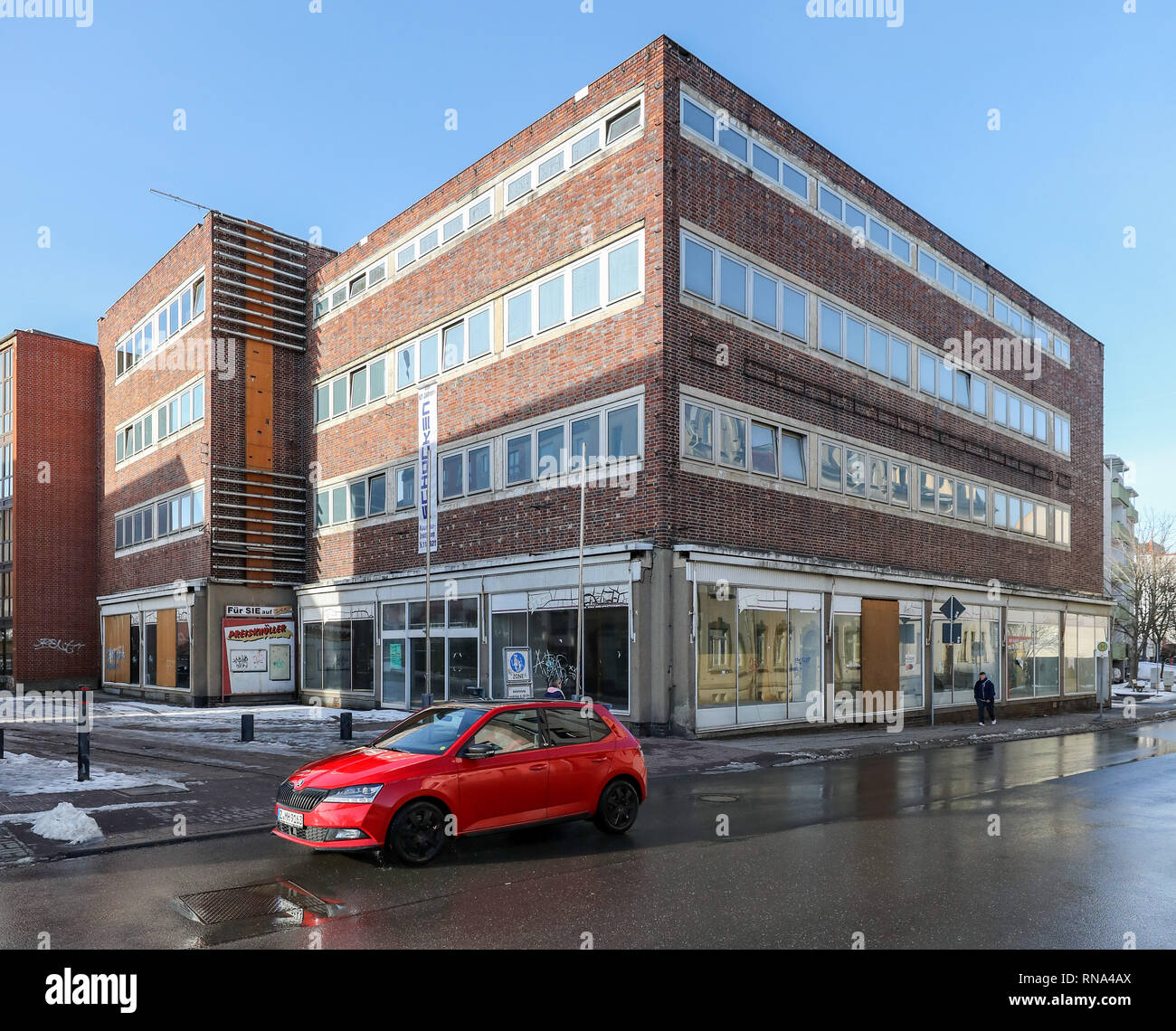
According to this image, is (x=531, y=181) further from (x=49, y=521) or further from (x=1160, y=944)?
(x=49, y=521)

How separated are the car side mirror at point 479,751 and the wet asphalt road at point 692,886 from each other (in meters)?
0.90

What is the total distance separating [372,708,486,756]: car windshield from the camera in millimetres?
9086

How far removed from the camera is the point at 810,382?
23844mm

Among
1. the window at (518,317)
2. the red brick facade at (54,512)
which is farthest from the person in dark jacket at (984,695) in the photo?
the red brick facade at (54,512)

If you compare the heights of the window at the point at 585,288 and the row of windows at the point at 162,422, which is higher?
the window at the point at 585,288

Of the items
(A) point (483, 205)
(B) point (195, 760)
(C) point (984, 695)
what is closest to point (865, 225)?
(A) point (483, 205)

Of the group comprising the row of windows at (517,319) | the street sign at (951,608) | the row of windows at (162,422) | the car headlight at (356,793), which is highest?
the row of windows at (517,319)

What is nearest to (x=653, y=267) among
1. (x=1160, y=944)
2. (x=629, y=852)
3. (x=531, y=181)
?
(x=531, y=181)

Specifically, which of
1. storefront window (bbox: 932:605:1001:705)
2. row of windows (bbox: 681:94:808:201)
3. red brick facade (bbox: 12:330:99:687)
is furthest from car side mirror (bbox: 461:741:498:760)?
red brick facade (bbox: 12:330:99:687)

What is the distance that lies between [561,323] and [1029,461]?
67.5 feet

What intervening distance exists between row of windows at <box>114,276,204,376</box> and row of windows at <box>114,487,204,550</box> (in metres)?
5.85

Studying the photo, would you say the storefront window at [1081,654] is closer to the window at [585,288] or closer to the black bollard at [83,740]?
the window at [585,288]

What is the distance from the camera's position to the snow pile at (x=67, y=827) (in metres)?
9.57

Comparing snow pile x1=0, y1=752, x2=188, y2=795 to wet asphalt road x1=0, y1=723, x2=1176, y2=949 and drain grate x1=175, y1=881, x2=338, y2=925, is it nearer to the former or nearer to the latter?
wet asphalt road x1=0, y1=723, x2=1176, y2=949
